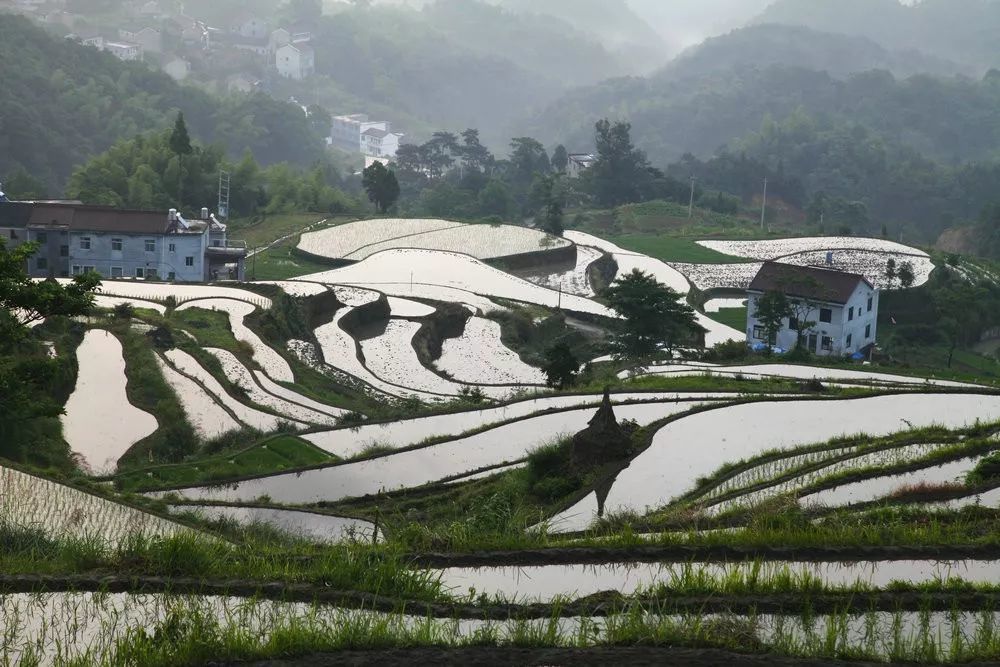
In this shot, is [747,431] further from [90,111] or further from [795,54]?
[795,54]

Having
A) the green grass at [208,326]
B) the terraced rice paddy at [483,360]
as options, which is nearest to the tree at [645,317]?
the terraced rice paddy at [483,360]

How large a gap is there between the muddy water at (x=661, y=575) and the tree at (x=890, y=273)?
30.6m

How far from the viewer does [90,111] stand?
66812mm

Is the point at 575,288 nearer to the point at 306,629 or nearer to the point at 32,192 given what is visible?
the point at 32,192

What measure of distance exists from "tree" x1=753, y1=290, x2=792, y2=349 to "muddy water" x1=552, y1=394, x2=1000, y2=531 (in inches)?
401

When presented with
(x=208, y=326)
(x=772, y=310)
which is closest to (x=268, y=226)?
(x=208, y=326)

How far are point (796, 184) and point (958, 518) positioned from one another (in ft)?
214

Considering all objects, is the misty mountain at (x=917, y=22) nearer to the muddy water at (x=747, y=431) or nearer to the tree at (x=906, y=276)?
the tree at (x=906, y=276)

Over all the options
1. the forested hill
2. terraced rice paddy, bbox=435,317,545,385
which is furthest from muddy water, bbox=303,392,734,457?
the forested hill

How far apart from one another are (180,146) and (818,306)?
83.2 ft

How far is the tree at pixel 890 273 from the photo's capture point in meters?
36.8

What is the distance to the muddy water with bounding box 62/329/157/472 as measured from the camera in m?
14.7

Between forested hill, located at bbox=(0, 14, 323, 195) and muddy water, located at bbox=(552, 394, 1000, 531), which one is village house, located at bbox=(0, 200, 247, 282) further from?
forested hill, located at bbox=(0, 14, 323, 195)

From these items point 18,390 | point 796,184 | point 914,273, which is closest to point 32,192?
point 914,273
